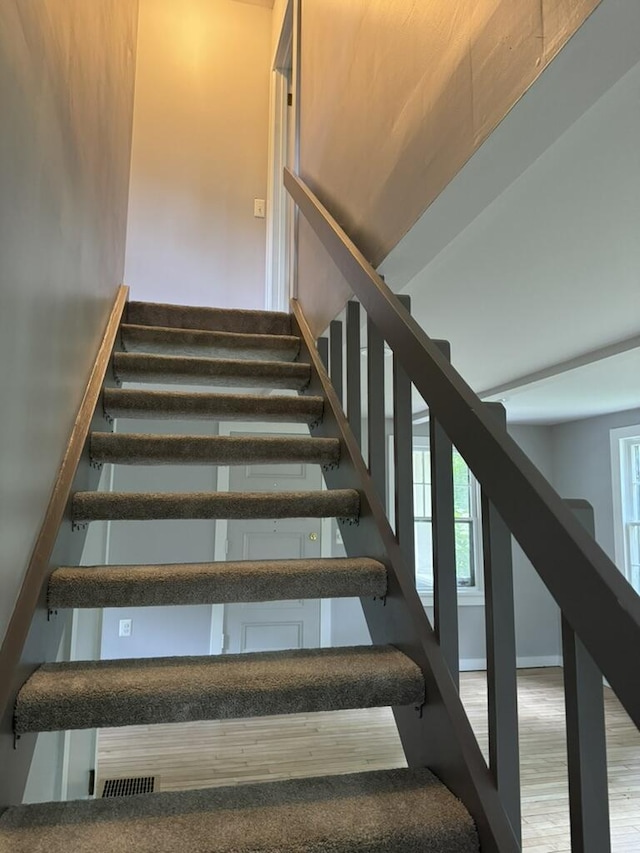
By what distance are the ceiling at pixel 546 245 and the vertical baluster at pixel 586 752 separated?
932 mm

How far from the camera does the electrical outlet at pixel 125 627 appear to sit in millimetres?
4172

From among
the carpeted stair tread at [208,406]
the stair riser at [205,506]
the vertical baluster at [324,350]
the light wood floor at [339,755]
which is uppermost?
the vertical baluster at [324,350]

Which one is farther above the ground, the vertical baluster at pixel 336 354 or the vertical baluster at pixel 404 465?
the vertical baluster at pixel 336 354

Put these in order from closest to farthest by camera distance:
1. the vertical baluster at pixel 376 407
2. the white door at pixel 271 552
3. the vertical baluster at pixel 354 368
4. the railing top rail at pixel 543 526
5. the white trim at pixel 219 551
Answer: the railing top rail at pixel 543 526 < the vertical baluster at pixel 376 407 < the vertical baluster at pixel 354 368 < the white trim at pixel 219 551 < the white door at pixel 271 552

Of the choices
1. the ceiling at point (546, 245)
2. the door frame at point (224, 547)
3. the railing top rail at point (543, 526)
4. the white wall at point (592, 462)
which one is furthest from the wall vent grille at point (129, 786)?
the white wall at point (592, 462)

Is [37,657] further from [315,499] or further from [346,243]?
[346,243]

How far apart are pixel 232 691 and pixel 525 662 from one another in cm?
480

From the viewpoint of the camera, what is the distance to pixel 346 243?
1.81m

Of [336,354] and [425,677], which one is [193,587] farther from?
[336,354]

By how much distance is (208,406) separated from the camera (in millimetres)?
2188

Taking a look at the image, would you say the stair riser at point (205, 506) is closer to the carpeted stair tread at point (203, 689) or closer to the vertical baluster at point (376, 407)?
the vertical baluster at point (376, 407)

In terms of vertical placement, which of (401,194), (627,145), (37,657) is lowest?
(37,657)

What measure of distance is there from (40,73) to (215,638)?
394 centimetres

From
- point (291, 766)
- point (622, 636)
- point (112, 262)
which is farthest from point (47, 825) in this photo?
point (291, 766)
